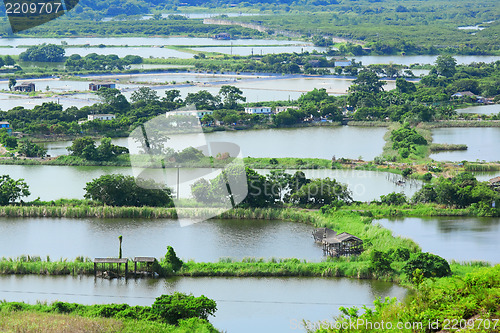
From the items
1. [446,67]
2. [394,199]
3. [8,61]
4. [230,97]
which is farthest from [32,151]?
[446,67]

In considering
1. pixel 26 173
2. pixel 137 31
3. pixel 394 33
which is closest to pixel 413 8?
pixel 394 33

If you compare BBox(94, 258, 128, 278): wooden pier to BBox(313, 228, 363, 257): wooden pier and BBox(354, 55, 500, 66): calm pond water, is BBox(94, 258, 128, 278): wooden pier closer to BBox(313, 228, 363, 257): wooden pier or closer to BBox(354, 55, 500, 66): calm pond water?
BBox(313, 228, 363, 257): wooden pier

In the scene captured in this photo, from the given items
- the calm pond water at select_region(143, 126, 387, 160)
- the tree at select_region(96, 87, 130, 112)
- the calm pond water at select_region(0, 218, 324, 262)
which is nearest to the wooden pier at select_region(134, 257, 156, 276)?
the calm pond water at select_region(0, 218, 324, 262)

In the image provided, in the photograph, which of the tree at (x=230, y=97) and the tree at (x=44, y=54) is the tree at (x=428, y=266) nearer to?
the tree at (x=230, y=97)

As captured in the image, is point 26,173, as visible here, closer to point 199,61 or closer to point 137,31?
point 199,61

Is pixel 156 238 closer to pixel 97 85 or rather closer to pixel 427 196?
pixel 427 196

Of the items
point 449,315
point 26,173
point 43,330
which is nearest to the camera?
point 449,315
